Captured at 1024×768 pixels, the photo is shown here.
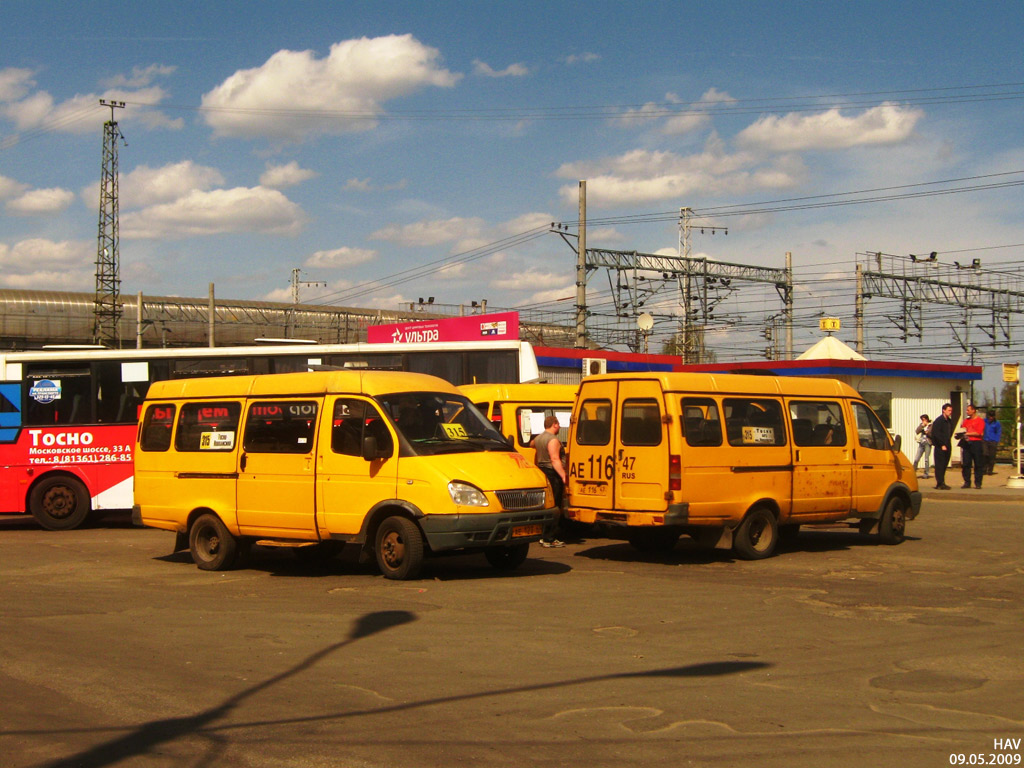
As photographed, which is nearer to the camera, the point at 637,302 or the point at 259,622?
the point at 259,622

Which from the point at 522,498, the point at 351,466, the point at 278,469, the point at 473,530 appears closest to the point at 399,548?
the point at 473,530

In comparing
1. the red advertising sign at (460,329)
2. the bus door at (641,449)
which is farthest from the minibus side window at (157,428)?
the red advertising sign at (460,329)

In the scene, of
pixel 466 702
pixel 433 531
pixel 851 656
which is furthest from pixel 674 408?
pixel 466 702

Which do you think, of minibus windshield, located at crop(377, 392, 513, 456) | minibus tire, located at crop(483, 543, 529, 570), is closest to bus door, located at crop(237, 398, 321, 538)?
minibus windshield, located at crop(377, 392, 513, 456)

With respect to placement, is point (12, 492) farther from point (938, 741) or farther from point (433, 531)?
point (938, 741)

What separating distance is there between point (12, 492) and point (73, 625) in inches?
412

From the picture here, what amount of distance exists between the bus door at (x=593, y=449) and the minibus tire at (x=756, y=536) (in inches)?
65.6

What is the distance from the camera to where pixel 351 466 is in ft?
36.8

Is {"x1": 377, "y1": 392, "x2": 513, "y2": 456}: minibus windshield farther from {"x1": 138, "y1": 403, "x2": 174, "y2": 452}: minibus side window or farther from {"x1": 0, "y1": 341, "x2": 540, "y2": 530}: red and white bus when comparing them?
{"x1": 0, "y1": 341, "x2": 540, "y2": 530}: red and white bus

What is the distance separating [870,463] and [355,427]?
24.3 feet

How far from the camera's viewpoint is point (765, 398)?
12.9 m

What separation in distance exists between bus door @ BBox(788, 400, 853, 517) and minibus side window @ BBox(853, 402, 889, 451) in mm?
329

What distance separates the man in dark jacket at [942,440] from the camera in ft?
75.0

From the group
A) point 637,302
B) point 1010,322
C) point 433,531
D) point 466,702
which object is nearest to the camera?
point 466,702
